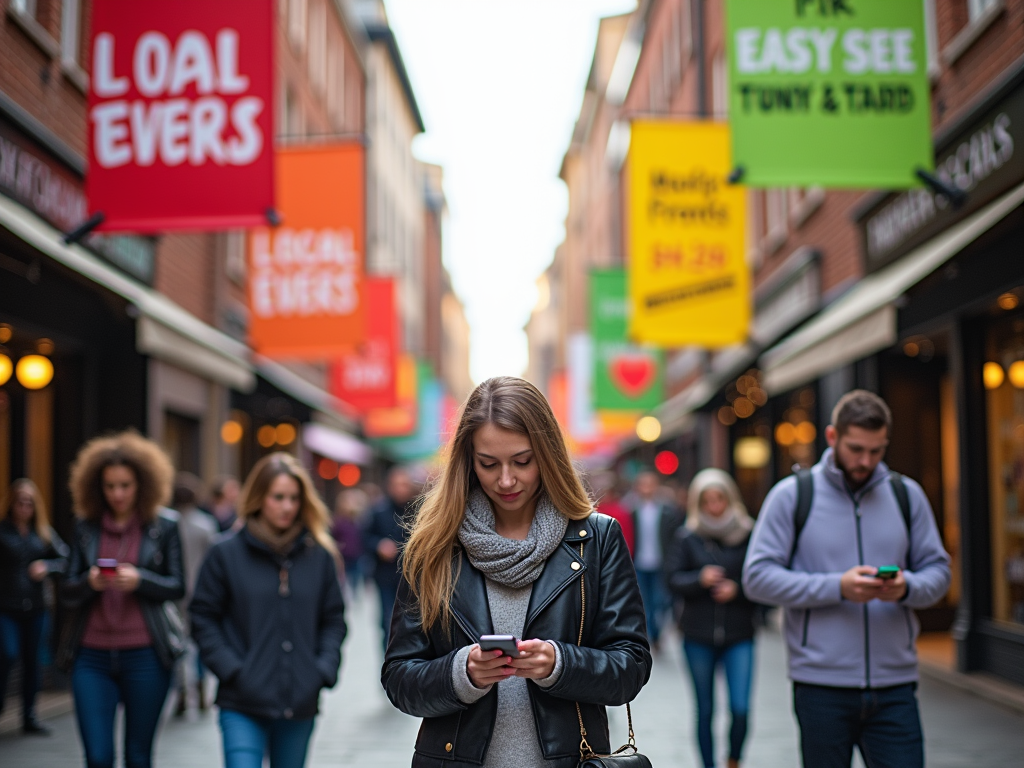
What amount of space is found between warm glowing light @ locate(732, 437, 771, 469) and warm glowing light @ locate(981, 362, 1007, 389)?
26.5 ft

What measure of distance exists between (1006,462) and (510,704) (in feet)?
26.6

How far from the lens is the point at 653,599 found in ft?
43.2

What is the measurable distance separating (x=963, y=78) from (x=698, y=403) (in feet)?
32.4

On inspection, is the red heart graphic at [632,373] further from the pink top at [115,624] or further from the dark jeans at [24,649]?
the pink top at [115,624]

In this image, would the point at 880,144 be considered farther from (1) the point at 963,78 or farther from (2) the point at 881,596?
(2) the point at 881,596

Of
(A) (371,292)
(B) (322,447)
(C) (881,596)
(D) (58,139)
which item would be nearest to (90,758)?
(C) (881,596)

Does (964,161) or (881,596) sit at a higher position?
(964,161)

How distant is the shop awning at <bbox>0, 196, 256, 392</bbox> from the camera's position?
8219 millimetres

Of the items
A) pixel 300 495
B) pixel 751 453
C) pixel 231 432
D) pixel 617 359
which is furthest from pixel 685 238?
pixel 617 359

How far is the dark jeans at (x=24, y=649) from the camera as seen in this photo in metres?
8.33

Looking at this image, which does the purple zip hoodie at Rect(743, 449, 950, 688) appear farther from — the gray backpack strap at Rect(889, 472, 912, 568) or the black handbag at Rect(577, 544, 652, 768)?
the black handbag at Rect(577, 544, 652, 768)

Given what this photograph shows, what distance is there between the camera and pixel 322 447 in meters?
26.3

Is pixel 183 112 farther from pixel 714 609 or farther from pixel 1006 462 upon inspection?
pixel 1006 462

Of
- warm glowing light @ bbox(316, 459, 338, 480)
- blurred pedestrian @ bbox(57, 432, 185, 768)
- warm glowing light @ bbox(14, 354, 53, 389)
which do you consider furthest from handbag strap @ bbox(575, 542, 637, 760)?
warm glowing light @ bbox(316, 459, 338, 480)
